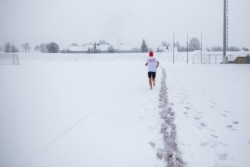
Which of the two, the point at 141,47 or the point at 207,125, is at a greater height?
the point at 141,47

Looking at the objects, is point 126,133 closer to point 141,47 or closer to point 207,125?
point 207,125

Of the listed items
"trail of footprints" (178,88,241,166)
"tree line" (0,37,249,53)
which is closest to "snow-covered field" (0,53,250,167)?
"trail of footprints" (178,88,241,166)

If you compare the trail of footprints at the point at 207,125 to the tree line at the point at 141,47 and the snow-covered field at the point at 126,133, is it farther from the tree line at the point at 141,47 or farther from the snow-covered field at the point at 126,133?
the tree line at the point at 141,47

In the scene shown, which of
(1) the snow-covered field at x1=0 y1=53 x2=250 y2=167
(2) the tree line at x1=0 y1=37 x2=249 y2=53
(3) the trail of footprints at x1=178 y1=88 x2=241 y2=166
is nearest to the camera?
(1) the snow-covered field at x1=0 y1=53 x2=250 y2=167

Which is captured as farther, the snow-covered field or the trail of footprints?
the trail of footprints

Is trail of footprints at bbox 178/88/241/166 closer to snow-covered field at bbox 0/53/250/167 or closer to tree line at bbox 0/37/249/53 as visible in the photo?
snow-covered field at bbox 0/53/250/167

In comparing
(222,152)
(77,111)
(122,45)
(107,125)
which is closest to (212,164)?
(222,152)

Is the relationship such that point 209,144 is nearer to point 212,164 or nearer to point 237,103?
point 212,164

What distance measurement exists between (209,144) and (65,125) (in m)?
3.65

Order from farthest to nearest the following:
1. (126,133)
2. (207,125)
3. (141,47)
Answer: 1. (141,47)
2. (207,125)
3. (126,133)

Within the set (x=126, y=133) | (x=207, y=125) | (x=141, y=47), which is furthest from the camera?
(x=141, y=47)

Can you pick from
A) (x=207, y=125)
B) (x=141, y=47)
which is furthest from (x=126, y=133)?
(x=141, y=47)

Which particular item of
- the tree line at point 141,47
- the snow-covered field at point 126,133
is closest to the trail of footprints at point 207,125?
the snow-covered field at point 126,133

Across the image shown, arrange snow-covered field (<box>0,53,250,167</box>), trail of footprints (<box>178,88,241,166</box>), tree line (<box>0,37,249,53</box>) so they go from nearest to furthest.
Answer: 1. snow-covered field (<box>0,53,250,167</box>)
2. trail of footprints (<box>178,88,241,166</box>)
3. tree line (<box>0,37,249,53</box>)
